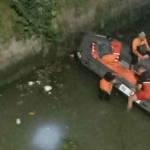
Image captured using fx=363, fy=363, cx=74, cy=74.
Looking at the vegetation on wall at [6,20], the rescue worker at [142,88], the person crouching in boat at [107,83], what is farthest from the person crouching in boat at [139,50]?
the vegetation on wall at [6,20]

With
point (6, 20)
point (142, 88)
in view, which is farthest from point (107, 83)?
point (6, 20)

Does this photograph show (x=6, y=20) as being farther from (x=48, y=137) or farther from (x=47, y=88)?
(x=48, y=137)

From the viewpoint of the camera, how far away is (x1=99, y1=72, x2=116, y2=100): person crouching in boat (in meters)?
6.46

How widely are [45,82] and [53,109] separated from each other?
709 mm

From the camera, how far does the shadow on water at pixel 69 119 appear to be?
609 cm

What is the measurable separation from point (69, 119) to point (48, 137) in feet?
1.73

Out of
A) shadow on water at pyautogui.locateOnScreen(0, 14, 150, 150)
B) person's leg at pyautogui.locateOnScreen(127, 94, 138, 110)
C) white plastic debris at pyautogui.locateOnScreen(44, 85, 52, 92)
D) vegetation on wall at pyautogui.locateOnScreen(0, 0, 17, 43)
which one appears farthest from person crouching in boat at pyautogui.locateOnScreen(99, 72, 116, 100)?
vegetation on wall at pyautogui.locateOnScreen(0, 0, 17, 43)

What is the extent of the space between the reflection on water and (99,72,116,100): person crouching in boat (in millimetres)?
1043

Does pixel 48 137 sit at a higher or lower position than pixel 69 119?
lower

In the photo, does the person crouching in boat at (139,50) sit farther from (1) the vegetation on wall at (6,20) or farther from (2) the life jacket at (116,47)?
(1) the vegetation on wall at (6,20)

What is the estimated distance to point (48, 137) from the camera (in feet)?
20.3

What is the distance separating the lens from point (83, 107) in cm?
668

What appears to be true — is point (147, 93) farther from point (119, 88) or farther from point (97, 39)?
point (97, 39)

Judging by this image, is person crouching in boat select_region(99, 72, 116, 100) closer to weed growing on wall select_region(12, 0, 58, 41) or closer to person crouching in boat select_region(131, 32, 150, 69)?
person crouching in boat select_region(131, 32, 150, 69)
